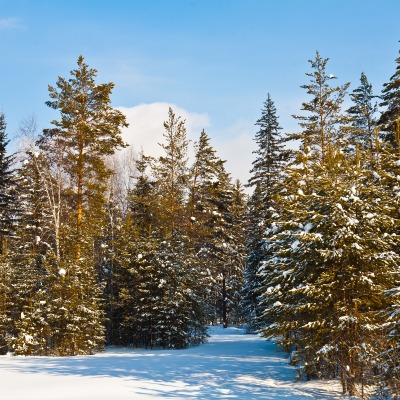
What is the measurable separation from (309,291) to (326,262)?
1.07 m

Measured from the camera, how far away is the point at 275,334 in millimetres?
11312

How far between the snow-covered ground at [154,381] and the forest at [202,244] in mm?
1031

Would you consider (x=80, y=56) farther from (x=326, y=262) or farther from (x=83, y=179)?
(x=326, y=262)

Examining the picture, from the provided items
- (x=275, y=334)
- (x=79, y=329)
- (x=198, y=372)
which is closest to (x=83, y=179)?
(x=79, y=329)

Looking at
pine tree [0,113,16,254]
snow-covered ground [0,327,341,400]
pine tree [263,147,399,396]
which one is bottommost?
snow-covered ground [0,327,341,400]

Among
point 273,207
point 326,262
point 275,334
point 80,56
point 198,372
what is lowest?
point 198,372

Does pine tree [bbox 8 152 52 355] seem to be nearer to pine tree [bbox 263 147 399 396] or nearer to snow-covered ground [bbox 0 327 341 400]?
snow-covered ground [bbox 0 327 341 400]

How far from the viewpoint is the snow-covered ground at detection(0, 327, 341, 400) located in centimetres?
903

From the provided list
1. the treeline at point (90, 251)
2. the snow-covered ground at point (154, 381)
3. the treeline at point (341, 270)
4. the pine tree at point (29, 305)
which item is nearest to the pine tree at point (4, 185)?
the treeline at point (90, 251)

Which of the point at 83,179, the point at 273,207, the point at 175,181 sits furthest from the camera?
the point at 175,181

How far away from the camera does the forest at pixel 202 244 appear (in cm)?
1022

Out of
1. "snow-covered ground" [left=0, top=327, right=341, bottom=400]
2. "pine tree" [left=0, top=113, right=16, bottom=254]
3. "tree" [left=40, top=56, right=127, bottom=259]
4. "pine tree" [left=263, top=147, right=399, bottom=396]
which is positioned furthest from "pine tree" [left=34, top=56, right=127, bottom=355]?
"pine tree" [left=263, top=147, right=399, bottom=396]

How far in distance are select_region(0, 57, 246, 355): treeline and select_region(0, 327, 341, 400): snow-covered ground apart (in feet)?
13.8

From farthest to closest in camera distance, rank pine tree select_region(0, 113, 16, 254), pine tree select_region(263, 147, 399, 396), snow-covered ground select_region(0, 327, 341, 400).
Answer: pine tree select_region(0, 113, 16, 254)
pine tree select_region(263, 147, 399, 396)
snow-covered ground select_region(0, 327, 341, 400)
